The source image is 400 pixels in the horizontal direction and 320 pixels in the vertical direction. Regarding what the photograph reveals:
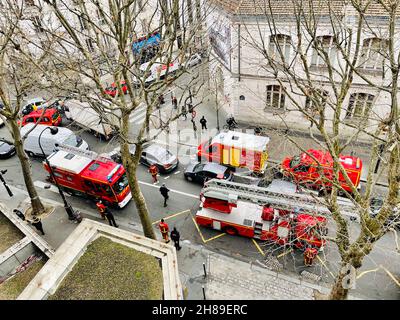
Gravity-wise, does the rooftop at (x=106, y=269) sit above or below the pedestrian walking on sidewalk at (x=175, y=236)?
above

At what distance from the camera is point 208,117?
25.3 meters

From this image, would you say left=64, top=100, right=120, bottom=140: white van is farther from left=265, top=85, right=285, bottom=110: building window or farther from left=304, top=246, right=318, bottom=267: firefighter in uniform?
left=304, top=246, right=318, bottom=267: firefighter in uniform

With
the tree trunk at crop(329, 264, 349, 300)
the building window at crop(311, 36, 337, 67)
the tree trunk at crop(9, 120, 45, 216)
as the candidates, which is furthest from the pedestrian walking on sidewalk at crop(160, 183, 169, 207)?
the building window at crop(311, 36, 337, 67)

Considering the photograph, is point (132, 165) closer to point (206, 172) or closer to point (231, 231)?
point (231, 231)

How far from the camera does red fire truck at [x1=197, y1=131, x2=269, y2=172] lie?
1853 centimetres

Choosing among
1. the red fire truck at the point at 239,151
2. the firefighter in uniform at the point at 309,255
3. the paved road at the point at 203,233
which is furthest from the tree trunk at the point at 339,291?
the red fire truck at the point at 239,151

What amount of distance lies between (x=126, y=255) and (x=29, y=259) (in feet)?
12.5

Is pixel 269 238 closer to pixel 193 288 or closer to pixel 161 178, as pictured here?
pixel 193 288

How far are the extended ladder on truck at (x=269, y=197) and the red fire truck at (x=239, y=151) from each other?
4.02 meters

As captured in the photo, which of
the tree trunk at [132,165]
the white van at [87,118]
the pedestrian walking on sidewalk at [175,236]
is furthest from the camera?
the white van at [87,118]

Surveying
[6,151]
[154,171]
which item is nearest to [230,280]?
[154,171]

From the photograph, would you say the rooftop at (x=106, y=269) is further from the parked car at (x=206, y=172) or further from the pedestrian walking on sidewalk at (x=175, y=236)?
the parked car at (x=206, y=172)

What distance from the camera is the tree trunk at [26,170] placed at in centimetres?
1558

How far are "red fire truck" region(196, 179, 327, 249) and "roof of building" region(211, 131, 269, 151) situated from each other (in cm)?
407
